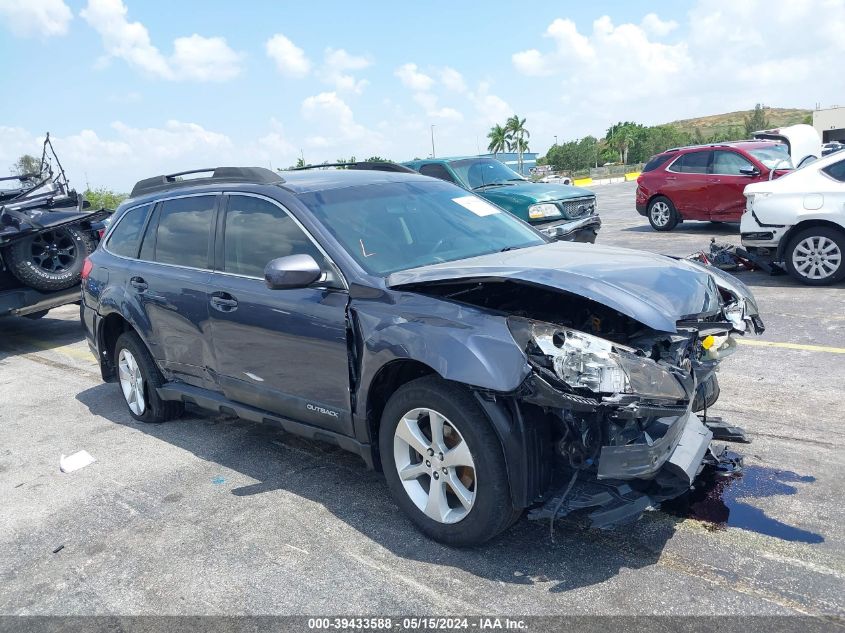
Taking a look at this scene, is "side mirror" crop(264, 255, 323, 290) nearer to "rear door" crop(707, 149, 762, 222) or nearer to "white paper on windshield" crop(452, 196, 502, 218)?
"white paper on windshield" crop(452, 196, 502, 218)

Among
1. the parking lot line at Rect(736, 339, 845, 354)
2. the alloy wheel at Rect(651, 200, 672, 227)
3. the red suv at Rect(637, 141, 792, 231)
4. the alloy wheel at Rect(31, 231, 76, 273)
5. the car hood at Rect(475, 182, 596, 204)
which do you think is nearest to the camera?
the parking lot line at Rect(736, 339, 845, 354)

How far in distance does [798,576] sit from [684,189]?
1242 centimetres

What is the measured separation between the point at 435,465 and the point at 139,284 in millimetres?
3032

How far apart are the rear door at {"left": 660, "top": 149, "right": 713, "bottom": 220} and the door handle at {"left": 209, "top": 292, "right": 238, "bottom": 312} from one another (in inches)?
466

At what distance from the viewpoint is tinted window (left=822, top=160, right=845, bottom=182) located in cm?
866

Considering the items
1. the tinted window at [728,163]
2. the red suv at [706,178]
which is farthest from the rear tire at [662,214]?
the tinted window at [728,163]

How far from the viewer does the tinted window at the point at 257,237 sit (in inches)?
166

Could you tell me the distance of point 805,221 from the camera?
867 centimetres

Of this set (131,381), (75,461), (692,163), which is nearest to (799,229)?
(692,163)

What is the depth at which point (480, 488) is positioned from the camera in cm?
326

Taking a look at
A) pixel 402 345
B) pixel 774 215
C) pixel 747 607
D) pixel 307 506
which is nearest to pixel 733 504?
pixel 747 607

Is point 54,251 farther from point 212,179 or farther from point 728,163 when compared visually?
point 728,163

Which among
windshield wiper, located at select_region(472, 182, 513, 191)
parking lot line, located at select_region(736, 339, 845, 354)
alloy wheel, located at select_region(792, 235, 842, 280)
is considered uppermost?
windshield wiper, located at select_region(472, 182, 513, 191)

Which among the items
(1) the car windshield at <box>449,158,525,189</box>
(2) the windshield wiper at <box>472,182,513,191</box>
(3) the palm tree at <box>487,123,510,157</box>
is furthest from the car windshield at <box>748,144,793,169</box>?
(3) the palm tree at <box>487,123,510,157</box>
